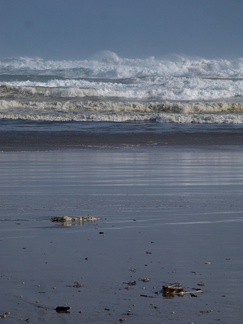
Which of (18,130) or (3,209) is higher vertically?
(18,130)

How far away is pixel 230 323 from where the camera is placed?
4121mm

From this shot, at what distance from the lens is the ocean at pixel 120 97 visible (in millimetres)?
21062

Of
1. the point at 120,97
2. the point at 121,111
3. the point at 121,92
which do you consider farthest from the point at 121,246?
the point at 121,92

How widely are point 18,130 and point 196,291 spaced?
14294mm

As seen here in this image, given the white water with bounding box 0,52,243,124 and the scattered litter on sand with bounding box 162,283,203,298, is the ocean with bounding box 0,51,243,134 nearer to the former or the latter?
the white water with bounding box 0,52,243,124

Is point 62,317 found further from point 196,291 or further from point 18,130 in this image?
point 18,130

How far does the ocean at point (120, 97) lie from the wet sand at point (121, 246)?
9531 millimetres

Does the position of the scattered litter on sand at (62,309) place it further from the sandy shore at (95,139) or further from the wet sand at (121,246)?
the sandy shore at (95,139)

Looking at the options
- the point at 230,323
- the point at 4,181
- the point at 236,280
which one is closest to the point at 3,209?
the point at 4,181

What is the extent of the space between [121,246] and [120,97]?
87.2ft

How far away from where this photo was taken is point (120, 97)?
32250 millimetres

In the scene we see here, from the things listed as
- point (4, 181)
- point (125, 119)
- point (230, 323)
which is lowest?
point (230, 323)

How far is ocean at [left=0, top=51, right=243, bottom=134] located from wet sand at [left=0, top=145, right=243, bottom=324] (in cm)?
953

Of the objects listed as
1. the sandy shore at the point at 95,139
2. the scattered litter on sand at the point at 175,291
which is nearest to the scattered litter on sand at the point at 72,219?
the scattered litter on sand at the point at 175,291
